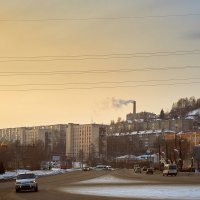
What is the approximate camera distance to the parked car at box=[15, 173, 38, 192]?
4697 centimetres

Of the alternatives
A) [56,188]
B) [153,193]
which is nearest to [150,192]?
[153,193]

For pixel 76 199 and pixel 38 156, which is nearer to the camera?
pixel 76 199

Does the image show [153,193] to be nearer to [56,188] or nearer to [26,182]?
[26,182]

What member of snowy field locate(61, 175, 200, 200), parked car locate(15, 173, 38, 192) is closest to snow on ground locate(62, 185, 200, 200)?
snowy field locate(61, 175, 200, 200)

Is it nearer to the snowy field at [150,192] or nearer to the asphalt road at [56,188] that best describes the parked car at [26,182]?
the asphalt road at [56,188]

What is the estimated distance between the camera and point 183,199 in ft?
105

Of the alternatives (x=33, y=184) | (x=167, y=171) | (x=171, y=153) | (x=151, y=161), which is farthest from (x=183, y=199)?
(x=151, y=161)

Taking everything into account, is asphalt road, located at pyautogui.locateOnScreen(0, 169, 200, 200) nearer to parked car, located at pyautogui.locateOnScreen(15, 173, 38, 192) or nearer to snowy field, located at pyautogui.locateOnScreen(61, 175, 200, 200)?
parked car, located at pyautogui.locateOnScreen(15, 173, 38, 192)

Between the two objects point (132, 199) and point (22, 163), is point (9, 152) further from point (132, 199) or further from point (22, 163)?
point (132, 199)

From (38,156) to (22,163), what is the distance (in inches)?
217

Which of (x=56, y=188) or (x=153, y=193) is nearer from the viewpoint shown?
(x=153, y=193)

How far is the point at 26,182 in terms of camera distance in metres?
47.4

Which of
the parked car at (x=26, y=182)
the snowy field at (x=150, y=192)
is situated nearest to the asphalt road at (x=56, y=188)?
the parked car at (x=26, y=182)

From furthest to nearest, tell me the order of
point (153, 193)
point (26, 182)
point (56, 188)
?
1. point (56, 188)
2. point (26, 182)
3. point (153, 193)
